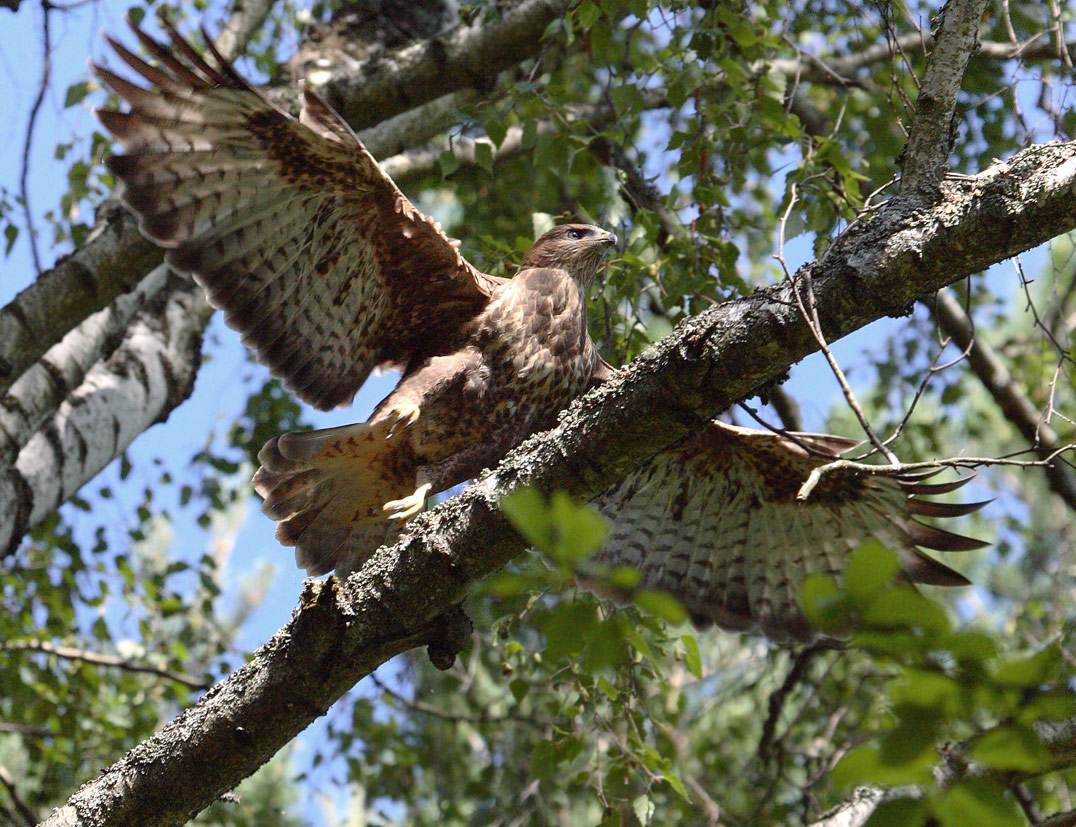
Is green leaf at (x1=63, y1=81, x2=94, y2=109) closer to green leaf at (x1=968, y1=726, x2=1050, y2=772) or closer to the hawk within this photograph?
the hawk

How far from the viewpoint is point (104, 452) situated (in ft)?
14.3

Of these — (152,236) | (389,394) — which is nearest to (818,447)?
(389,394)

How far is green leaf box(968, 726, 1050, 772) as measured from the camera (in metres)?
0.93

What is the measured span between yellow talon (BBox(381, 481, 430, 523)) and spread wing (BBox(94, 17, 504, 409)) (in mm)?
512

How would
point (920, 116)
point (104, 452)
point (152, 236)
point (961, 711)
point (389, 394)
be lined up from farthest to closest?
point (104, 452) < point (389, 394) < point (152, 236) < point (920, 116) < point (961, 711)

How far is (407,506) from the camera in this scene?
359cm

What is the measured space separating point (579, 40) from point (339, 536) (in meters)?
2.78

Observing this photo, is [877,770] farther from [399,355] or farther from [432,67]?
[432,67]

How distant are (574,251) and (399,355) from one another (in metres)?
0.88

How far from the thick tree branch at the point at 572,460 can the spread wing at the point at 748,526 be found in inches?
62.4

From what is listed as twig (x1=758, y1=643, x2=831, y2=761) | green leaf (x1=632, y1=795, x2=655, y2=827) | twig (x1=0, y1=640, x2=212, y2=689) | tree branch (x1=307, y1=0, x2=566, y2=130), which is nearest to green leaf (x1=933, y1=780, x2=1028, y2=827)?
green leaf (x1=632, y1=795, x2=655, y2=827)

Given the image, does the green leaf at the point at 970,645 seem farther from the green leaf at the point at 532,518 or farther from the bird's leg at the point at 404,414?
the bird's leg at the point at 404,414

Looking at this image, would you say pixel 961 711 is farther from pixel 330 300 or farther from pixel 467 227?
pixel 467 227

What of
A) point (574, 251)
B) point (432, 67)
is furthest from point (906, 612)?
point (432, 67)
